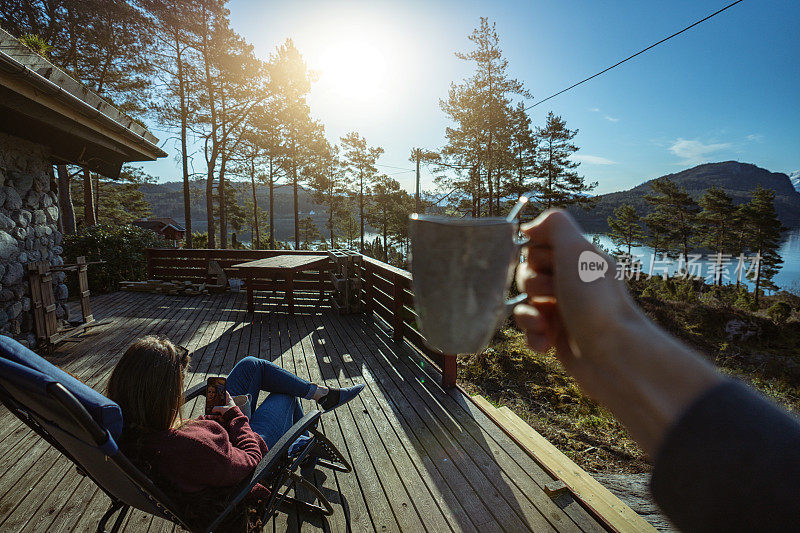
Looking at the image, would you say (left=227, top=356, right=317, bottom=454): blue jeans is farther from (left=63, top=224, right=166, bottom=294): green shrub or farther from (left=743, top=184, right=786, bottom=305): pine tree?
(left=743, top=184, right=786, bottom=305): pine tree

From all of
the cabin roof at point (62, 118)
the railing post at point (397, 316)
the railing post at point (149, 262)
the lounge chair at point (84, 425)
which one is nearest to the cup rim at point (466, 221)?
the lounge chair at point (84, 425)

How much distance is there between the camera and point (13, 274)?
3.61 m

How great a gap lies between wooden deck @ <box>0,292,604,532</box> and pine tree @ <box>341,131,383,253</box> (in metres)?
29.0

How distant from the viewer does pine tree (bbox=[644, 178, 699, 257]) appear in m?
30.9

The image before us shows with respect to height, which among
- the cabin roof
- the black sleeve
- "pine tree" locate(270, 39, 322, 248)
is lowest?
the black sleeve

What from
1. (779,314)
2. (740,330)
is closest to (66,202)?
(740,330)

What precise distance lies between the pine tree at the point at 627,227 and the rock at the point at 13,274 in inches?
1618

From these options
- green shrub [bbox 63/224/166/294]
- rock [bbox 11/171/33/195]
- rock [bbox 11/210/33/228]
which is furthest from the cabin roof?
green shrub [bbox 63/224/166/294]

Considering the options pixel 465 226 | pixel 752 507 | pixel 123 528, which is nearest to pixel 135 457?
pixel 123 528

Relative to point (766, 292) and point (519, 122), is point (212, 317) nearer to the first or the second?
point (519, 122)

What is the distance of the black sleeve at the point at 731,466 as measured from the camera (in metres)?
0.32

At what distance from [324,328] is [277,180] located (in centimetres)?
2161

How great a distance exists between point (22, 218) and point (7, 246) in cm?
42

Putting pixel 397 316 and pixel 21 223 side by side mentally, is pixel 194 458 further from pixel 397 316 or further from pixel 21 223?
pixel 21 223
